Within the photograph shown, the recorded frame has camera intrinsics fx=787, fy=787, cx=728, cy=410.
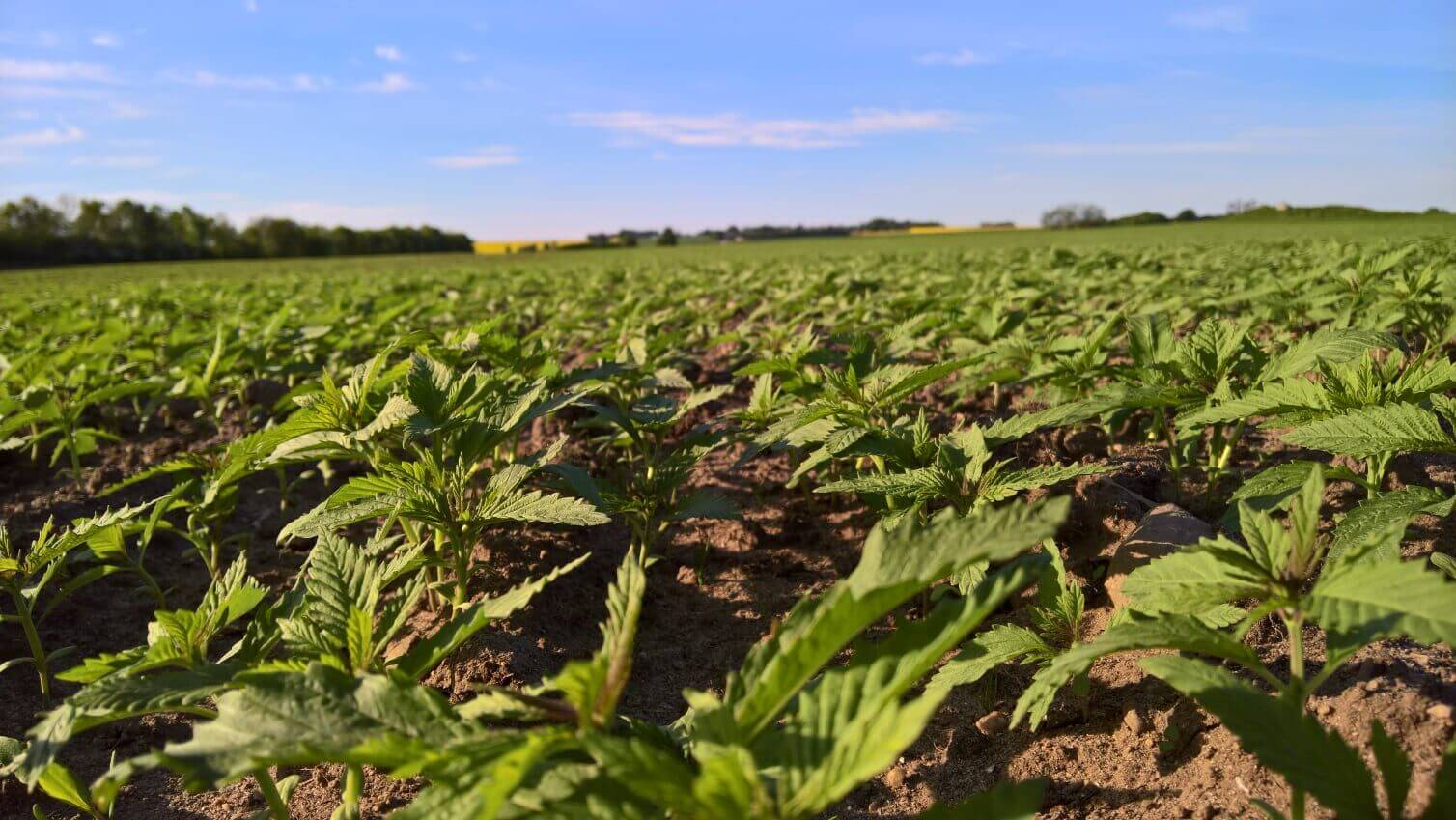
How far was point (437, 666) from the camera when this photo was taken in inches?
97.7

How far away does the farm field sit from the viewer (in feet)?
3.77

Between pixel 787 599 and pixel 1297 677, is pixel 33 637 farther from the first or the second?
pixel 1297 677

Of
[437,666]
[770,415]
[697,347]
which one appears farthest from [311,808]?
[697,347]

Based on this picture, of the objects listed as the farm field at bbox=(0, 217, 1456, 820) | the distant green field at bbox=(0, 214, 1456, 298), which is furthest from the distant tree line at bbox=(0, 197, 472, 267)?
the farm field at bbox=(0, 217, 1456, 820)

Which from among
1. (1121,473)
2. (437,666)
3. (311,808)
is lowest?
(311,808)

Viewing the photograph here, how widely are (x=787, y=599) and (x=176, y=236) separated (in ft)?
279

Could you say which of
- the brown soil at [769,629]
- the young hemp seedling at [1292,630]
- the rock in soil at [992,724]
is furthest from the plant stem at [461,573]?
the young hemp seedling at [1292,630]

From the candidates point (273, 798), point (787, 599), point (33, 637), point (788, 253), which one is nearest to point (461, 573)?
point (273, 798)

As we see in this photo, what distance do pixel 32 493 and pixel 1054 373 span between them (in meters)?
5.90

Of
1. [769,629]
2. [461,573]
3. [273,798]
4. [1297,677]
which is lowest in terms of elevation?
[769,629]

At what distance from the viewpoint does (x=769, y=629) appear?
2.90 m

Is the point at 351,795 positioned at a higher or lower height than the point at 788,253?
lower

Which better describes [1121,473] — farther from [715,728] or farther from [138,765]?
[138,765]

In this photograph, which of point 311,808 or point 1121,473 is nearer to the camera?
point 311,808
